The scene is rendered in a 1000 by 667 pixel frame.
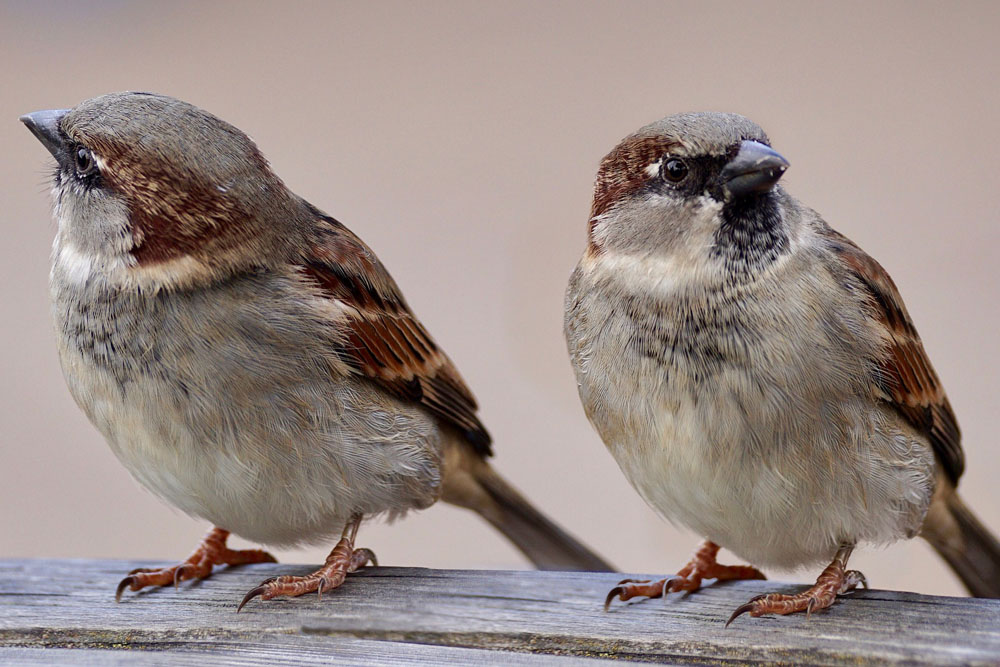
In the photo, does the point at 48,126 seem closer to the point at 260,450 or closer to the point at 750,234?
the point at 260,450

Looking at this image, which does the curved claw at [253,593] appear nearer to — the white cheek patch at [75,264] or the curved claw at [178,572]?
the curved claw at [178,572]

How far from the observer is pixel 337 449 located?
266 cm

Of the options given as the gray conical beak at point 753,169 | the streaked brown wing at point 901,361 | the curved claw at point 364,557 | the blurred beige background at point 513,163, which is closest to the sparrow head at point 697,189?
the gray conical beak at point 753,169

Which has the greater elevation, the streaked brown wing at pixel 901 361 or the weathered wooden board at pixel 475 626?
the streaked brown wing at pixel 901 361

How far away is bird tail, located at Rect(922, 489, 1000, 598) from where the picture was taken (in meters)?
2.94

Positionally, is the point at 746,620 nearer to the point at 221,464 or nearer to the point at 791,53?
the point at 221,464

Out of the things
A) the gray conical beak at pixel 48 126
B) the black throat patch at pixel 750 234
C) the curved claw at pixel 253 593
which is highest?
the gray conical beak at pixel 48 126

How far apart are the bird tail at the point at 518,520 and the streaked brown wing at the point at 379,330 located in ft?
0.92

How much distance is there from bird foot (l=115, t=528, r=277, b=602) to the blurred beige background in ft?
7.06

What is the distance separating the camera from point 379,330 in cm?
279

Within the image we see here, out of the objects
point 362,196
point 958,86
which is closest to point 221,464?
point 362,196

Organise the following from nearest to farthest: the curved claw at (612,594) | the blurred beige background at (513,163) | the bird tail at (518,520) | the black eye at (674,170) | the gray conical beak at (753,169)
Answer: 1. the gray conical beak at (753,169)
2. the black eye at (674,170)
3. the curved claw at (612,594)
4. the bird tail at (518,520)
5. the blurred beige background at (513,163)

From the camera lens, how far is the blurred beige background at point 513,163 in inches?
219

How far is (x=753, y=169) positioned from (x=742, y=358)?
362 millimetres
